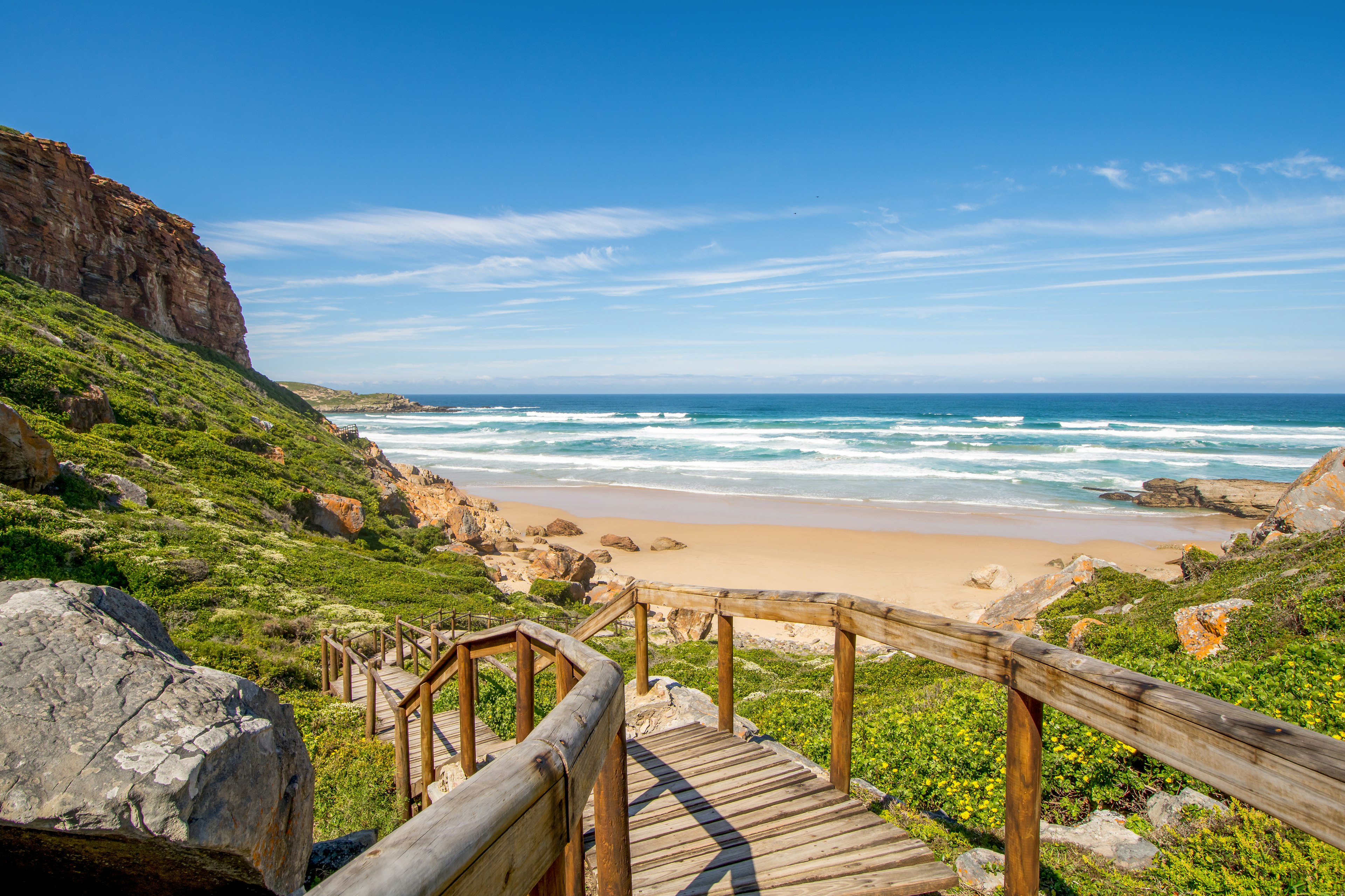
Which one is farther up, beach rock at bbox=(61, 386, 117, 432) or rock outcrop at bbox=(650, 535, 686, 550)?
beach rock at bbox=(61, 386, 117, 432)

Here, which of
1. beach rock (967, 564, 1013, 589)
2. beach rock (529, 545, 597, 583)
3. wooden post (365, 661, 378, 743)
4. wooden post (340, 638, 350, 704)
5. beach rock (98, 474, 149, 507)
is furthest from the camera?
beach rock (529, 545, 597, 583)

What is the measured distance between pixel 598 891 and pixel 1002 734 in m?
3.54

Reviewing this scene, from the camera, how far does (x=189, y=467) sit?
15.6 m

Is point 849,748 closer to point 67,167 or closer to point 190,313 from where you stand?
point 67,167

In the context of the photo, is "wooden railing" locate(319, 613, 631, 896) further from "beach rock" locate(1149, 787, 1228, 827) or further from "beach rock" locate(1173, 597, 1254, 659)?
"beach rock" locate(1173, 597, 1254, 659)

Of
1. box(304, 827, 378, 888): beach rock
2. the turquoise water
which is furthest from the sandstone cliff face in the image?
box(304, 827, 378, 888): beach rock

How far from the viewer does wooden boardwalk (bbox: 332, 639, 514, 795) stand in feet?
21.0

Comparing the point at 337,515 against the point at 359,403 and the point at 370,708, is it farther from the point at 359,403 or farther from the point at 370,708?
the point at 359,403

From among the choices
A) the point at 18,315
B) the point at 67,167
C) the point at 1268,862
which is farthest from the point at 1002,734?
the point at 67,167

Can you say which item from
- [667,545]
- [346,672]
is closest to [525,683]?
[346,672]

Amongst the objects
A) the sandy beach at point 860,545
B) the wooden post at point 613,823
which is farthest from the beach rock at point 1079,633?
the wooden post at point 613,823

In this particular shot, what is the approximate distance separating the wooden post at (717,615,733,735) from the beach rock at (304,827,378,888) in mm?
2161

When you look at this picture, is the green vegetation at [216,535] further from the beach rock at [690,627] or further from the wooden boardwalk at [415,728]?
the beach rock at [690,627]

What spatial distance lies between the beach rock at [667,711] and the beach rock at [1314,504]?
37.3 feet
